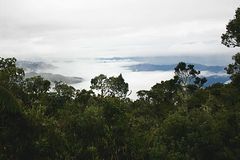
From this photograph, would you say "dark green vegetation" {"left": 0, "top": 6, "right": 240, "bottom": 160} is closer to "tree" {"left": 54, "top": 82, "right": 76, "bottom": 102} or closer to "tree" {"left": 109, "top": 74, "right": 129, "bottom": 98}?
"tree" {"left": 54, "top": 82, "right": 76, "bottom": 102}

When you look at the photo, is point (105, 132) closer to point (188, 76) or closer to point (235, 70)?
point (235, 70)

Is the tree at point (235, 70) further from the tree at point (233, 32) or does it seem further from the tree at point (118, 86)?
the tree at point (118, 86)

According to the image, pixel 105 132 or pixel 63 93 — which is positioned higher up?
pixel 105 132

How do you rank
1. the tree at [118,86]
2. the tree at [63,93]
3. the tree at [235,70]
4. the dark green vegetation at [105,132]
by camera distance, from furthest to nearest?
the tree at [118,86] < the tree at [63,93] < the tree at [235,70] < the dark green vegetation at [105,132]

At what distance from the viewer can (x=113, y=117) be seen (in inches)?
918

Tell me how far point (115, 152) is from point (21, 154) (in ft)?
17.7

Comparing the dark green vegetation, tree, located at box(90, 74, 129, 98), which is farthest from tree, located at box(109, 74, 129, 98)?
the dark green vegetation

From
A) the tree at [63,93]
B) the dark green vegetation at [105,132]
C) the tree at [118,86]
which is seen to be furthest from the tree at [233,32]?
the tree at [118,86]

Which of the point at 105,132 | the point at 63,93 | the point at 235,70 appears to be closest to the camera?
the point at 105,132

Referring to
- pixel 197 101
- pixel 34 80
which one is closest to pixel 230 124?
pixel 197 101

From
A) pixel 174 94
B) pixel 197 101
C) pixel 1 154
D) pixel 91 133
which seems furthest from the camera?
pixel 174 94

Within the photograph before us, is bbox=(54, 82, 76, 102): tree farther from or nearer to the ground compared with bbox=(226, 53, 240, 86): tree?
nearer to the ground

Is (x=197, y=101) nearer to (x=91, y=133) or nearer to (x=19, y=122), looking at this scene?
(x=91, y=133)

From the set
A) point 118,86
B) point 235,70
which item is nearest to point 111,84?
point 118,86
